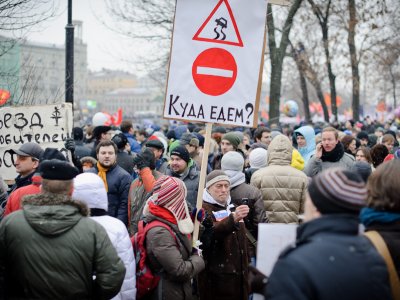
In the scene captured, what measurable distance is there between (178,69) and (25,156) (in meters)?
1.94

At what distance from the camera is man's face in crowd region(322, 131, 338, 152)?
824 cm

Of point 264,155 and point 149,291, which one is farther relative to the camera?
point 264,155

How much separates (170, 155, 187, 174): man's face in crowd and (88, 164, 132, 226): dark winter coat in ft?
2.09

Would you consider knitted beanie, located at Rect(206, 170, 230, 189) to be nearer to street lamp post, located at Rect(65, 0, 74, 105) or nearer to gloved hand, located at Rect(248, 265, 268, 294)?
gloved hand, located at Rect(248, 265, 268, 294)

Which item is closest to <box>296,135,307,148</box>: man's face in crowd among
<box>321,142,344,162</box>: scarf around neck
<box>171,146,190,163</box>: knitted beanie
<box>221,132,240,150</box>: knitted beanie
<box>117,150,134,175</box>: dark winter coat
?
<box>221,132,240,150</box>: knitted beanie

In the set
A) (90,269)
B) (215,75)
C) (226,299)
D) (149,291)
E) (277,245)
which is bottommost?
(226,299)

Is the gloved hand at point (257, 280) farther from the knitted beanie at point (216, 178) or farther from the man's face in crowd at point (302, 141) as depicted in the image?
the man's face in crowd at point (302, 141)

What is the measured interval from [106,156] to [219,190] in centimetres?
187

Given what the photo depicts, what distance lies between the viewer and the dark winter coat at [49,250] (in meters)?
3.98

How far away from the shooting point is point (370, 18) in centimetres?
2094

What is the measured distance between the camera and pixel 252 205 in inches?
267

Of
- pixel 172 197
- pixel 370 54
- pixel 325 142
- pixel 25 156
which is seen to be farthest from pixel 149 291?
pixel 370 54

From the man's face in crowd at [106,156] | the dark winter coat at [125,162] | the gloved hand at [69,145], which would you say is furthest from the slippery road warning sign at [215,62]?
the dark winter coat at [125,162]

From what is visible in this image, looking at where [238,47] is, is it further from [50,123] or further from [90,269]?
[50,123]
